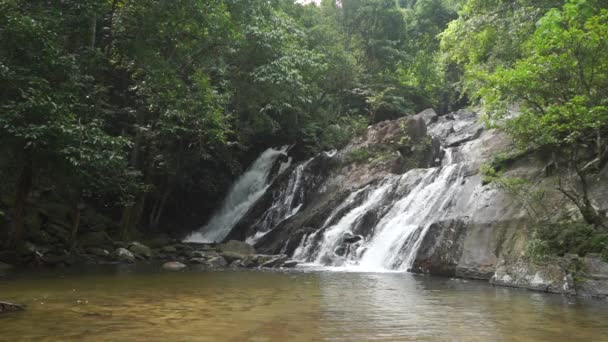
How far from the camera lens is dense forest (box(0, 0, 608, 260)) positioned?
9719 millimetres

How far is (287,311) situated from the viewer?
22.8 ft

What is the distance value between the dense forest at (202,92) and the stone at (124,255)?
1.43m

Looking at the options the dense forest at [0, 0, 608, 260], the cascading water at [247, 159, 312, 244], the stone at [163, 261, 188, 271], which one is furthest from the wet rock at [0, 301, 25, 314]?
the cascading water at [247, 159, 312, 244]

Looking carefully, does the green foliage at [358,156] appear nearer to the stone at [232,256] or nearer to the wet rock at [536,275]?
the stone at [232,256]

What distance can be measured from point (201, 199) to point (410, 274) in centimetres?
1551

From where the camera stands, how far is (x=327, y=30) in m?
28.4

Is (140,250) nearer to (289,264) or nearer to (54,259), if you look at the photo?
(54,259)

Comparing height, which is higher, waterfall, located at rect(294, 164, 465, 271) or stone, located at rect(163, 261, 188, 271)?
waterfall, located at rect(294, 164, 465, 271)

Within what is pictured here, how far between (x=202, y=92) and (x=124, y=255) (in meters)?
5.98

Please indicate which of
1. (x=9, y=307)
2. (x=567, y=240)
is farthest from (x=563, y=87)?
(x=9, y=307)

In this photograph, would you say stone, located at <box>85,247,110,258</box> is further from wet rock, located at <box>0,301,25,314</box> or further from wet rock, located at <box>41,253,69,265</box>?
wet rock, located at <box>0,301,25,314</box>

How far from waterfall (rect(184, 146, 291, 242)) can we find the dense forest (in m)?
0.60

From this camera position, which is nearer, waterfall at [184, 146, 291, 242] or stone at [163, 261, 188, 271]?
stone at [163, 261, 188, 271]

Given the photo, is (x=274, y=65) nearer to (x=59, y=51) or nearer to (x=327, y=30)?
(x=59, y=51)
